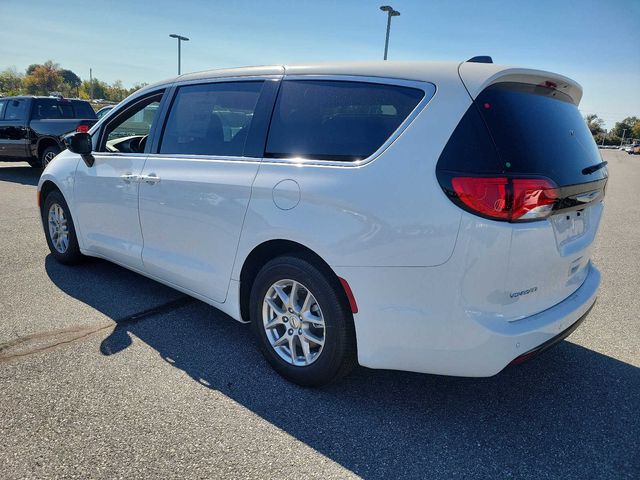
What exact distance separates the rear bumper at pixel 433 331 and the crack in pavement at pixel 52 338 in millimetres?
2039

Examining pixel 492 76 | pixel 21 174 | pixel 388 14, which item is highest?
pixel 388 14

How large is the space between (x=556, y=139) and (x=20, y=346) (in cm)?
350

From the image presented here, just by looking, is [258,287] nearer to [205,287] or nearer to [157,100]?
[205,287]

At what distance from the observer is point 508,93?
232cm

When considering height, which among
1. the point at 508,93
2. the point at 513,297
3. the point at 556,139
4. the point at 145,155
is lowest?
the point at 513,297

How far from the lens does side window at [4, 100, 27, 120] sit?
11.4 metres

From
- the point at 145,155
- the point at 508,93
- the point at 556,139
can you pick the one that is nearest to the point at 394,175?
the point at 508,93

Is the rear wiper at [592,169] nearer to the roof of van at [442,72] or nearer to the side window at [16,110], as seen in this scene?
the roof of van at [442,72]

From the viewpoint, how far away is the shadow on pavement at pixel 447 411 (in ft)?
7.35

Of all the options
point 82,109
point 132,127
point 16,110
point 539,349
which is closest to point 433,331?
point 539,349

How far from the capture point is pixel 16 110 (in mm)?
11539

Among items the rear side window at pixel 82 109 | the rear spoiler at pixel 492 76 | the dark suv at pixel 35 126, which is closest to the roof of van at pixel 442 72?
the rear spoiler at pixel 492 76

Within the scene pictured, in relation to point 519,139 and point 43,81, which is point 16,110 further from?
point 43,81

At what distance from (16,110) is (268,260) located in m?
11.6
